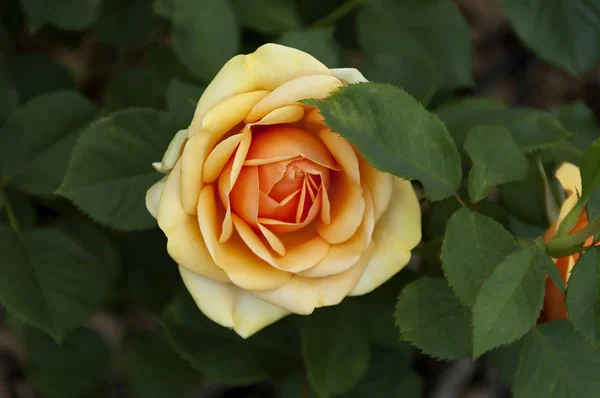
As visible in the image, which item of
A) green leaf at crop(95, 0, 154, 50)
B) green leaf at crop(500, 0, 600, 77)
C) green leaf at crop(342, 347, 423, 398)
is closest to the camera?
green leaf at crop(500, 0, 600, 77)

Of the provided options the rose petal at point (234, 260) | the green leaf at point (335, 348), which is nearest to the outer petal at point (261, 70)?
the rose petal at point (234, 260)

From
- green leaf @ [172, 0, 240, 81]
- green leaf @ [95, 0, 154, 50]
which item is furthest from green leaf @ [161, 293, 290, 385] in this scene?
green leaf @ [95, 0, 154, 50]

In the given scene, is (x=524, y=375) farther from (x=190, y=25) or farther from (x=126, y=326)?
(x=126, y=326)

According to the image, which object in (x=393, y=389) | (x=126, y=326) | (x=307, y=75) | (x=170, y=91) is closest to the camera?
(x=307, y=75)

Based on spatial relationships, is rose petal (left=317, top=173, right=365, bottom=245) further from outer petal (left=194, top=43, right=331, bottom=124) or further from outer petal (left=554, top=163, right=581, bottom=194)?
outer petal (left=554, top=163, right=581, bottom=194)

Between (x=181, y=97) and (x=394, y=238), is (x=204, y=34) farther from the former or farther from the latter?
(x=394, y=238)

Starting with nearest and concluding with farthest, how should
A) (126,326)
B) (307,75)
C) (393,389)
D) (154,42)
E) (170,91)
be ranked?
1. (307,75)
2. (170,91)
3. (393,389)
4. (154,42)
5. (126,326)

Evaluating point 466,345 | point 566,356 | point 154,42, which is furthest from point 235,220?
point 154,42

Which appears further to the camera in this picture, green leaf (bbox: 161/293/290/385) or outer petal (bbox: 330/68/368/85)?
green leaf (bbox: 161/293/290/385)
